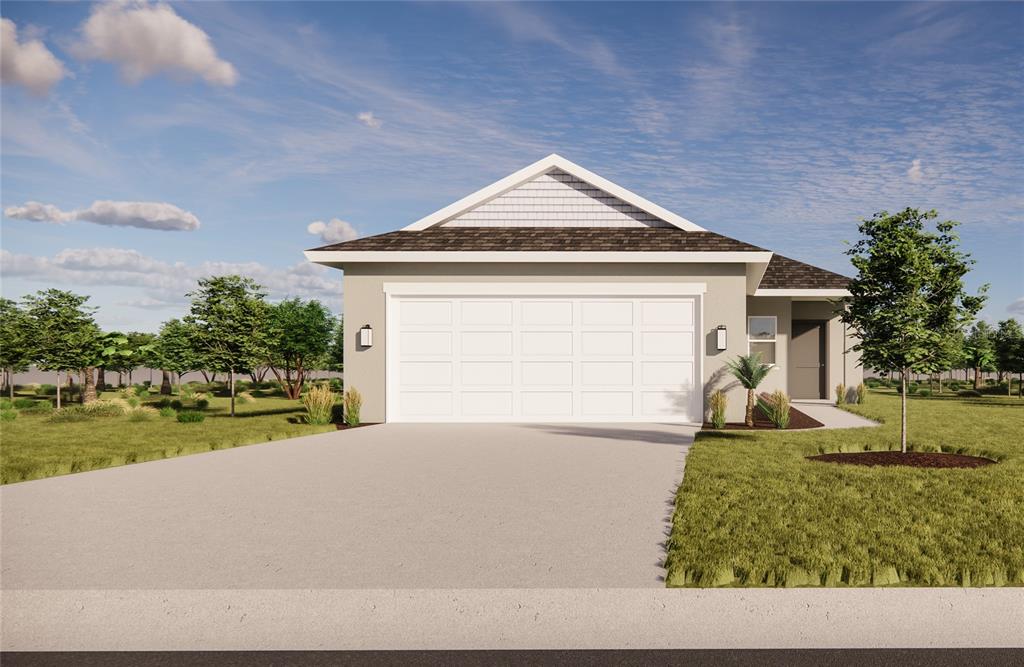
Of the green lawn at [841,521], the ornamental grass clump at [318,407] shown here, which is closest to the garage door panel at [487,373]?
the ornamental grass clump at [318,407]

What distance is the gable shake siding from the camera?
734 inches

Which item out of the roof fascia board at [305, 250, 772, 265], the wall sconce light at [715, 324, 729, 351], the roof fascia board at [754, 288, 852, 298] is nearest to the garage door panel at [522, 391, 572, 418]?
the roof fascia board at [305, 250, 772, 265]

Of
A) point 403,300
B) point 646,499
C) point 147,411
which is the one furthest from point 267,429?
point 646,499

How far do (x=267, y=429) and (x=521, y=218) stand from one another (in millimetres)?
7913

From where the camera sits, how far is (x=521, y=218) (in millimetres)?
18828

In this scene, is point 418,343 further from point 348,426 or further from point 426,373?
point 348,426

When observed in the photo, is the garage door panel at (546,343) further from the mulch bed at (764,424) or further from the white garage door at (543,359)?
the mulch bed at (764,424)

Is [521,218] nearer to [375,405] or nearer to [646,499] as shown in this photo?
[375,405]

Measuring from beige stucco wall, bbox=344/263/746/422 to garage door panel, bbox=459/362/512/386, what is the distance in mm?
1935

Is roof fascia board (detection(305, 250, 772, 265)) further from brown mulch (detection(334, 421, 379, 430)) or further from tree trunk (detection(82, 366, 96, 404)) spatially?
tree trunk (detection(82, 366, 96, 404))

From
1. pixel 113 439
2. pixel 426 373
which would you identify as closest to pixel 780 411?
pixel 426 373

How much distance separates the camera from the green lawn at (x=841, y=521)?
18.1ft

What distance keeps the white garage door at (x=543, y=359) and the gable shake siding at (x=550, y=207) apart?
2.31 meters

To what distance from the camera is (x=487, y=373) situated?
17516 millimetres
